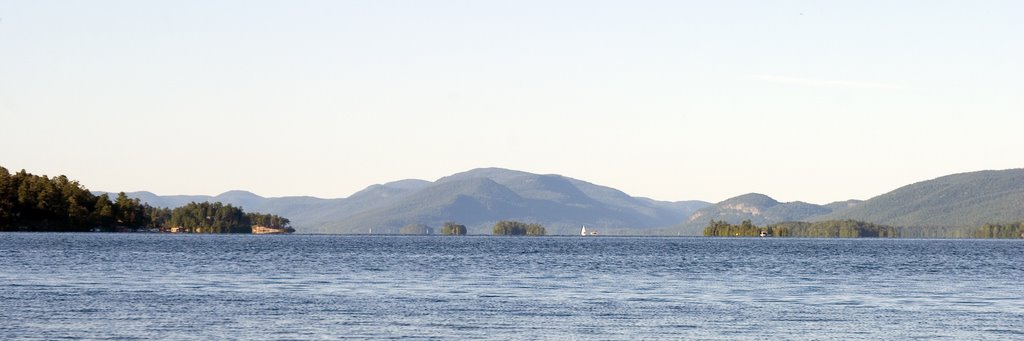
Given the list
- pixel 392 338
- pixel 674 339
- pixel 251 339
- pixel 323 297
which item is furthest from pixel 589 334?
pixel 323 297

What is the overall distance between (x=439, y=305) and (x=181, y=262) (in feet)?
156

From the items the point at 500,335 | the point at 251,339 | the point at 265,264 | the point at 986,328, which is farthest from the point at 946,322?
the point at 265,264

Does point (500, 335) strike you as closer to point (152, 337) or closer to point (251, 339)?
point (251, 339)

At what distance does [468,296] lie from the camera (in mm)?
67688

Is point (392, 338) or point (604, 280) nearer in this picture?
point (392, 338)

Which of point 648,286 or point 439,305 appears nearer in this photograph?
point 439,305

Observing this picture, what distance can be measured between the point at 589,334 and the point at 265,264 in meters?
58.0

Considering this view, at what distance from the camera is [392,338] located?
48188mm

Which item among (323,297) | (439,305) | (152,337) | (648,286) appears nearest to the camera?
(152,337)

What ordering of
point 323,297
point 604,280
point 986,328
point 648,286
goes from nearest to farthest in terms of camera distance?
point 986,328, point 323,297, point 648,286, point 604,280

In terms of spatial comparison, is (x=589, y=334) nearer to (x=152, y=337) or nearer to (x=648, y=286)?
(x=152, y=337)

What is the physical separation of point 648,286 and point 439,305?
1980 cm

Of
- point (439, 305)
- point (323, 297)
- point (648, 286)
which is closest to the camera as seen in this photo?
point (439, 305)

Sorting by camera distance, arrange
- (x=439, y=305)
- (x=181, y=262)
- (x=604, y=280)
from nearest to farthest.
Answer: (x=439, y=305), (x=604, y=280), (x=181, y=262)
